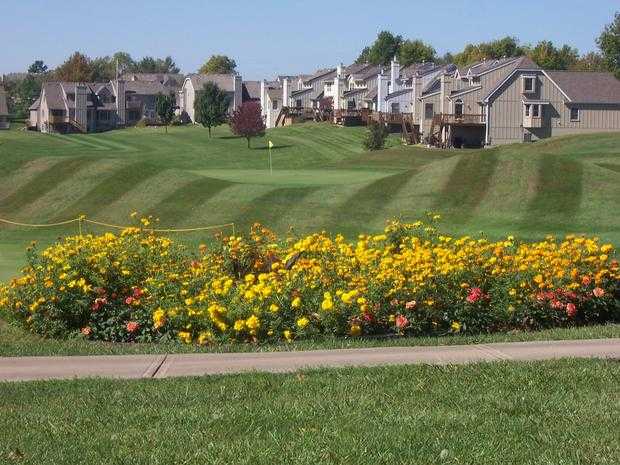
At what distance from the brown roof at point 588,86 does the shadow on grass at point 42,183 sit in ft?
141

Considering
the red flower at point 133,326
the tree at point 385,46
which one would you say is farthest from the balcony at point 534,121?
the tree at point 385,46

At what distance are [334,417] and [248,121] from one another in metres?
75.3

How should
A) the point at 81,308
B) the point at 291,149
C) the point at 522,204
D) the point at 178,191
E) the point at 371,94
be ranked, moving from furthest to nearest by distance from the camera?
the point at 371,94, the point at 291,149, the point at 178,191, the point at 522,204, the point at 81,308

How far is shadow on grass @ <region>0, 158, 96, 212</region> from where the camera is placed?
33153 millimetres

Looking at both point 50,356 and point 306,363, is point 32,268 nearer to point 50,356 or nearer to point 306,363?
point 50,356

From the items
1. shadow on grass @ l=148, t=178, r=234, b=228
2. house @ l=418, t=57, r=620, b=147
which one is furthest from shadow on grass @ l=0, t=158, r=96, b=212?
house @ l=418, t=57, r=620, b=147

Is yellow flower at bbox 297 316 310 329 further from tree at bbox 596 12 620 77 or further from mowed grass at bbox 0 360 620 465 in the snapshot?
tree at bbox 596 12 620 77

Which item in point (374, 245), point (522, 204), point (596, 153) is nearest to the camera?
point (374, 245)

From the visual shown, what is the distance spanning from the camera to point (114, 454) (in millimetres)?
6602

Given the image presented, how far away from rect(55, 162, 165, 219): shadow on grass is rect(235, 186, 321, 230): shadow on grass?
4.74 metres

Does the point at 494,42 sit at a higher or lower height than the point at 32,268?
higher

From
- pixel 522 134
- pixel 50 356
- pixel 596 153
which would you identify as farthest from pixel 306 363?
pixel 522 134

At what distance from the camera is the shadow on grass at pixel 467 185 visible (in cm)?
2861

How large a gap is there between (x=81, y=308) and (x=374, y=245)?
4.18m
